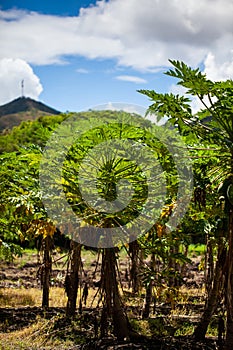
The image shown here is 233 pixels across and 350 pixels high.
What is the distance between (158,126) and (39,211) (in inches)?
77.8

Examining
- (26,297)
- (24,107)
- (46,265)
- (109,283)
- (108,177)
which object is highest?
(24,107)

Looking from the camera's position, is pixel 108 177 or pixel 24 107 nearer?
pixel 108 177

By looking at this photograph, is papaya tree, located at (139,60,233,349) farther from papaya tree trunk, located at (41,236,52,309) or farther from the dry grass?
the dry grass

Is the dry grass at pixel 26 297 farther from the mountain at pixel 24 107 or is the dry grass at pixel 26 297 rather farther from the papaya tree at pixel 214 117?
the mountain at pixel 24 107

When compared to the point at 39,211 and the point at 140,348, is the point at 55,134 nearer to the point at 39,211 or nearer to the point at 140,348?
the point at 39,211

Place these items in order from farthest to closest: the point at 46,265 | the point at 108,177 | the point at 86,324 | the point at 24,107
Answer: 1. the point at 24,107
2. the point at 86,324
3. the point at 46,265
4. the point at 108,177

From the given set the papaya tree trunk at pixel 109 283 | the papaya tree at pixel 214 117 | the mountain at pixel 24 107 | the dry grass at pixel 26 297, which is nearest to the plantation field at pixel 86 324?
the dry grass at pixel 26 297

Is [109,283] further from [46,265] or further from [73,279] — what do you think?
[73,279]

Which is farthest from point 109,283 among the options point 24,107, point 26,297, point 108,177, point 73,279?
point 24,107

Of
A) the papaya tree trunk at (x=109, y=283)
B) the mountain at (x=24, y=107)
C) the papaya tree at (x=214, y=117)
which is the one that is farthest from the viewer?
the mountain at (x=24, y=107)

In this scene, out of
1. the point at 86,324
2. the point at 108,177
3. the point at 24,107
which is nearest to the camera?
the point at 108,177

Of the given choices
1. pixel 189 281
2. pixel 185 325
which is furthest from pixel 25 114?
pixel 185 325

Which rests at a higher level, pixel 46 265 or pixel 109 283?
pixel 46 265

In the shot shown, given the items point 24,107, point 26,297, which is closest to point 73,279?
point 26,297
